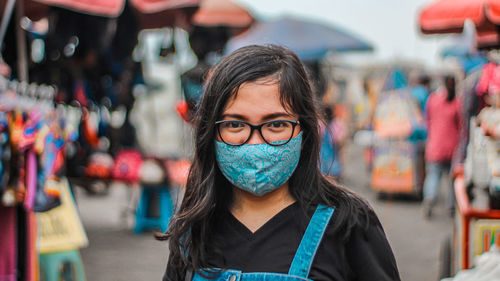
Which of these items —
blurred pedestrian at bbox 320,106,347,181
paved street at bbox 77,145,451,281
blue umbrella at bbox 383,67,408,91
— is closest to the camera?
paved street at bbox 77,145,451,281

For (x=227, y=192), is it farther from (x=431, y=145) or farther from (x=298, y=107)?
(x=431, y=145)

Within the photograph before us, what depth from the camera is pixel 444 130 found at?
24.0 ft

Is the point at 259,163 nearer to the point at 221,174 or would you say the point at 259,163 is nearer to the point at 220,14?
the point at 221,174

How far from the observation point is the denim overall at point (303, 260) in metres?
1.53

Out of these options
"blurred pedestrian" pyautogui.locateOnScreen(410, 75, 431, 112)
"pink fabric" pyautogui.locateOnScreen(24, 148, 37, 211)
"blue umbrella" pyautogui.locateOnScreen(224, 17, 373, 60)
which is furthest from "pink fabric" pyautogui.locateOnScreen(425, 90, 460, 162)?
"pink fabric" pyautogui.locateOnScreen(24, 148, 37, 211)

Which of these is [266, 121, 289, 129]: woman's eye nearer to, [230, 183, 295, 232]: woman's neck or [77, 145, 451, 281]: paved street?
[230, 183, 295, 232]: woman's neck

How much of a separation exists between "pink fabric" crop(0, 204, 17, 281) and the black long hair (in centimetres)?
183

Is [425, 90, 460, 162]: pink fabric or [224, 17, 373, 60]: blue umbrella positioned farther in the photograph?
[224, 17, 373, 60]: blue umbrella

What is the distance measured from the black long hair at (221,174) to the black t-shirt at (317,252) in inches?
1.8

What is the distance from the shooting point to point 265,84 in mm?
1641

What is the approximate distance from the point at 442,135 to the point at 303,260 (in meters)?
6.21

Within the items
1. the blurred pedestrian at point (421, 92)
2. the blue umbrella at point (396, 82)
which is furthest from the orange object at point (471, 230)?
the blurred pedestrian at point (421, 92)

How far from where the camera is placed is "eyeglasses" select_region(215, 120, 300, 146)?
65.5 inches

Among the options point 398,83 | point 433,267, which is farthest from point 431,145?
point 433,267
